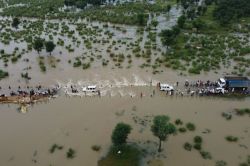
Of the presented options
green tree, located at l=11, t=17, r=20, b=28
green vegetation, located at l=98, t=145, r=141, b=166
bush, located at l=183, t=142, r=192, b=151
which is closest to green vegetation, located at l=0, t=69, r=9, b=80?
green tree, located at l=11, t=17, r=20, b=28

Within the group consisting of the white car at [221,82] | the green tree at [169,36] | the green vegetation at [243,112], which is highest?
the green tree at [169,36]

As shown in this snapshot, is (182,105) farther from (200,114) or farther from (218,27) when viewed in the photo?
(218,27)

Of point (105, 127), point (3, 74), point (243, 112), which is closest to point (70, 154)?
point (105, 127)

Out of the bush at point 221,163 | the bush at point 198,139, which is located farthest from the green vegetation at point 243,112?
the bush at point 221,163

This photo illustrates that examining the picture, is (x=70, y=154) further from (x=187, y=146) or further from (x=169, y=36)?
(x=169, y=36)

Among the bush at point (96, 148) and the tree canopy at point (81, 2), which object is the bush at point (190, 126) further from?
the tree canopy at point (81, 2)

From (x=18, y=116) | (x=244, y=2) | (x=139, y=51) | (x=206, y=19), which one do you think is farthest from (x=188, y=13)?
(x=18, y=116)

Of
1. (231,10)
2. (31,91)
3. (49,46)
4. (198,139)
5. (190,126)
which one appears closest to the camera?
(198,139)

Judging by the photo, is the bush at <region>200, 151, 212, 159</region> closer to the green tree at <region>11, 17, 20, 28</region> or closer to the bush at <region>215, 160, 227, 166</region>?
the bush at <region>215, 160, 227, 166</region>

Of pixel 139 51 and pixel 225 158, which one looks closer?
pixel 225 158
